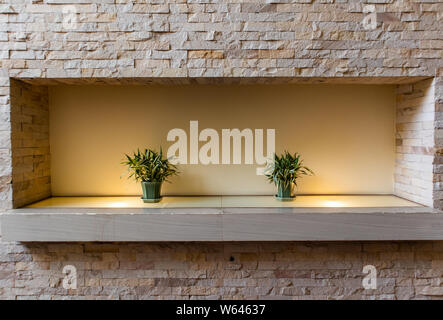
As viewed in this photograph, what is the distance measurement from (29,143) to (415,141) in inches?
95.2

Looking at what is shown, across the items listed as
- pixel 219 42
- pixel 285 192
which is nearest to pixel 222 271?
pixel 285 192

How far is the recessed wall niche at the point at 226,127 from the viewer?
6.42 ft

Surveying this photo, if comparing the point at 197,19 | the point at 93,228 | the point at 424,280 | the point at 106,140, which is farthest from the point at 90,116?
the point at 424,280

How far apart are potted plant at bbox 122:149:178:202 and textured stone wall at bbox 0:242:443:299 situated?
1.04 feet

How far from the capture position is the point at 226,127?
1959 millimetres

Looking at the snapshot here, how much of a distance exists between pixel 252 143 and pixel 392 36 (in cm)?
102

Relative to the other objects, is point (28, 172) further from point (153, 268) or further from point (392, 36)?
point (392, 36)

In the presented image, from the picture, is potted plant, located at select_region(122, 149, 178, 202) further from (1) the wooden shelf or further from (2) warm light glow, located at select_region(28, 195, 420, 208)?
(1) the wooden shelf

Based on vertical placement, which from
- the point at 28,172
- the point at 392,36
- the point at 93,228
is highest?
the point at 392,36

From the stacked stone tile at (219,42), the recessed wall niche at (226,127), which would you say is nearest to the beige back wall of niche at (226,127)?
the recessed wall niche at (226,127)

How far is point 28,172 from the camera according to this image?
5.68 ft

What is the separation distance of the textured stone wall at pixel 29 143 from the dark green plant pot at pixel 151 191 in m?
0.70

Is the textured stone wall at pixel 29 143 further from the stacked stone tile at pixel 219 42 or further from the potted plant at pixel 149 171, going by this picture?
the potted plant at pixel 149 171

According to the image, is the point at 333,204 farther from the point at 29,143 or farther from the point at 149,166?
the point at 29,143
